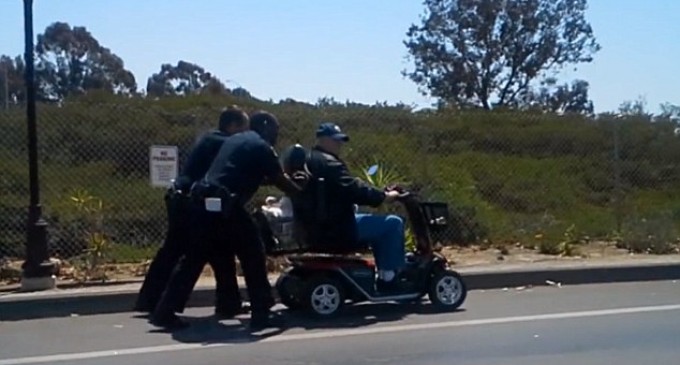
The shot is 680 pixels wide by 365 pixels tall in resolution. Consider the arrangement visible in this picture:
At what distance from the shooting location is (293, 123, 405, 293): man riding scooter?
1079cm

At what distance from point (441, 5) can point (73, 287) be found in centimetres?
3361

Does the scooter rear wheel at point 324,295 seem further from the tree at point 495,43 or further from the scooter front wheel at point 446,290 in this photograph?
the tree at point 495,43

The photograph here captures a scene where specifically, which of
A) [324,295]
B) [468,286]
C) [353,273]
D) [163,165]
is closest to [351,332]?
[324,295]

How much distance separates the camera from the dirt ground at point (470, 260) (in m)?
13.0

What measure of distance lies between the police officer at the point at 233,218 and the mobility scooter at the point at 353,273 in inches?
21.0

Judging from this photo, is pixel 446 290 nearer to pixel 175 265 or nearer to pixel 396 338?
pixel 396 338

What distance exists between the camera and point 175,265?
11000 millimetres

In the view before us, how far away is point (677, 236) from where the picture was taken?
1653cm

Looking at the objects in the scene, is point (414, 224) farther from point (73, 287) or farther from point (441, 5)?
point (441, 5)

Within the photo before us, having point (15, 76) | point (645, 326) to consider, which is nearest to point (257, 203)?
point (645, 326)

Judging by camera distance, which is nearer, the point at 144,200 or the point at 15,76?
the point at 144,200

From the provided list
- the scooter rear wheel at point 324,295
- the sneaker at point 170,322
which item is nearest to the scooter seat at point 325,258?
the scooter rear wheel at point 324,295

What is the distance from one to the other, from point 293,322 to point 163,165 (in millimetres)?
2862

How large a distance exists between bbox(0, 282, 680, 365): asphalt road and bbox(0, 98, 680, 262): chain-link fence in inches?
118
